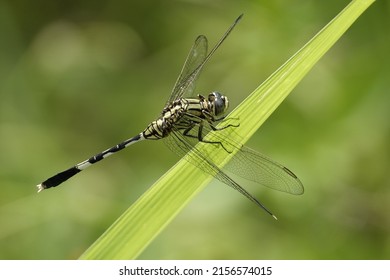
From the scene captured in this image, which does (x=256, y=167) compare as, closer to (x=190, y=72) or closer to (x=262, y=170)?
(x=262, y=170)

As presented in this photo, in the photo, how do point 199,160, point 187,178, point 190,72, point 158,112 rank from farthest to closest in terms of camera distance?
point 158,112, point 190,72, point 199,160, point 187,178

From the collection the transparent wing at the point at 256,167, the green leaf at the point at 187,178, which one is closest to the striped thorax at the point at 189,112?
the transparent wing at the point at 256,167

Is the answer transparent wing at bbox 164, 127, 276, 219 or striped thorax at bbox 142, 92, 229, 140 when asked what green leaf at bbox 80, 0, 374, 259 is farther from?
striped thorax at bbox 142, 92, 229, 140

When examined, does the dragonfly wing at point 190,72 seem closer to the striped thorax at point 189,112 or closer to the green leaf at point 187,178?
the striped thorax at point 189,112

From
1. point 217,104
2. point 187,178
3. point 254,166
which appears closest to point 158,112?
point 217,104

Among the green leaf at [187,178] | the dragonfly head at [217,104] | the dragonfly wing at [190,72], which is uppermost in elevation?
the dragonfly wing at [190,72]

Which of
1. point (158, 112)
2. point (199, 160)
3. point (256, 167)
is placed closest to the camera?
point (199, 160)

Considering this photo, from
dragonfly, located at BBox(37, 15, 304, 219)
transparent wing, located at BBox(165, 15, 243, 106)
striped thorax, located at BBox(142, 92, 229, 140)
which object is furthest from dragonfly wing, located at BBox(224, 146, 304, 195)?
transparent wing, located at BBox(165, 15, 243, 106)
